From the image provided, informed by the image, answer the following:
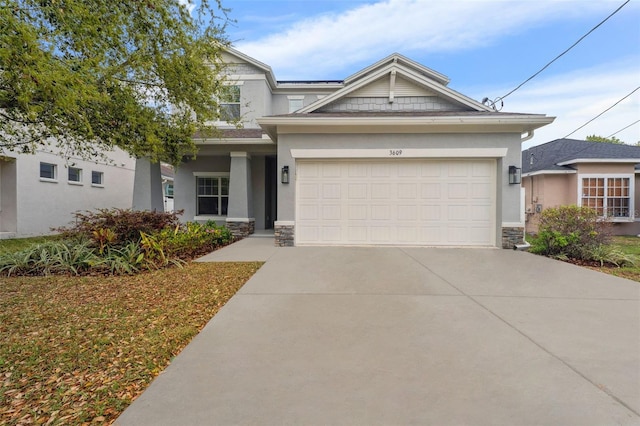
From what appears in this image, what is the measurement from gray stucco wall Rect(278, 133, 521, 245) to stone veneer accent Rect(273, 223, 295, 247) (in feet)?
0.76

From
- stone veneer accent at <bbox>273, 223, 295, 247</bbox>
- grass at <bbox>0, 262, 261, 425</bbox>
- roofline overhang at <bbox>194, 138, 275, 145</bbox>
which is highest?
roofline overhang at <bbox>194, 138, 275, 145</bbox>

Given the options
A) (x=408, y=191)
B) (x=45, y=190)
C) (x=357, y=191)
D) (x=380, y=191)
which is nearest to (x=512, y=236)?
(x=408, y=191)

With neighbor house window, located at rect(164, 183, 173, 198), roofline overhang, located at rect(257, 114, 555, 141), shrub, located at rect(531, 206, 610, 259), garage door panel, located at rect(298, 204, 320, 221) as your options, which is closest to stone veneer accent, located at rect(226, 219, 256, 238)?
garage door panel, located at rect(298, 204, 320, 221)

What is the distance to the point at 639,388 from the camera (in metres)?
2.38

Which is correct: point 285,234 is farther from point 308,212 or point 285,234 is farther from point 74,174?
point 74,174

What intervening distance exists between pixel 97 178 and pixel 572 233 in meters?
19.7

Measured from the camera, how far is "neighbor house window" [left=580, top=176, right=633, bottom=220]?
528 inches

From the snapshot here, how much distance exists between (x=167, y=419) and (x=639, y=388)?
11.6ft

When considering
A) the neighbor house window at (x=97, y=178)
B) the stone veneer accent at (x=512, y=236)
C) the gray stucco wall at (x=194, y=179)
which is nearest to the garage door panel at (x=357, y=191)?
the stone veneer accent at (x=512, y=236)

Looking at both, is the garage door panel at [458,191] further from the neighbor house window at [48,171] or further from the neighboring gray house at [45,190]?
the neighbor house window at [48,171]

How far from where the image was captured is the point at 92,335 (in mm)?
3428

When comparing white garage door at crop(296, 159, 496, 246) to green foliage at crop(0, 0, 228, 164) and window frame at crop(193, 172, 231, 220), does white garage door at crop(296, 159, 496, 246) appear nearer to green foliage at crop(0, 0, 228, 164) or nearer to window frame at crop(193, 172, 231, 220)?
green foliage at crop(0, 0, 228, 164)

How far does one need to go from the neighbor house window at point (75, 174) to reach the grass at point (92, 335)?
34.0 feet

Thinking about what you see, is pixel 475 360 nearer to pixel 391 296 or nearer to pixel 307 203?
pixel 391 296
